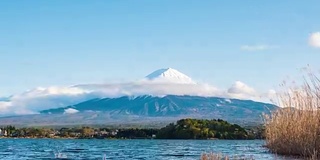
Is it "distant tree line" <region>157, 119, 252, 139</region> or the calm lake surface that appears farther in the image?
"distant tree line" <region>157, 119, 252, 139</region>

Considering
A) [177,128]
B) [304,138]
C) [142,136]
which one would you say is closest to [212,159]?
[304,138]

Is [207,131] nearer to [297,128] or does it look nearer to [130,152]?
[130,152]

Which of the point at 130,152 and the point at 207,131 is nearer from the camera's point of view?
the point at 130,152

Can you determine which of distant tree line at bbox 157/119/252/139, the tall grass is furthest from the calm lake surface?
distant tree line at bbox 157/119/252/139

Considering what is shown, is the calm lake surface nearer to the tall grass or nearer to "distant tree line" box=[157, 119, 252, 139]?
the tall grass

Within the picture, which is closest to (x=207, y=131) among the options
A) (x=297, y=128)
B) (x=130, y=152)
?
(x=130, y=152)

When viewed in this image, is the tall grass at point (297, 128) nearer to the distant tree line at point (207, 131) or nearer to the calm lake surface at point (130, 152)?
the calm lake surface at point (130, 152)

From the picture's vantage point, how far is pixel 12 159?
126 feet

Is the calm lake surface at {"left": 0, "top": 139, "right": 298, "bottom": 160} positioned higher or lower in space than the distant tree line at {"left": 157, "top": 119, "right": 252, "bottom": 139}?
lower

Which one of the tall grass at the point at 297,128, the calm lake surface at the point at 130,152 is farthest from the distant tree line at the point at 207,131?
the tall grass at the point at 297,128

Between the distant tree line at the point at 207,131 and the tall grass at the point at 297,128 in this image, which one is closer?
the tall grass at the point at 297,128

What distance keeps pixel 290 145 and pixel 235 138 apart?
226 ft

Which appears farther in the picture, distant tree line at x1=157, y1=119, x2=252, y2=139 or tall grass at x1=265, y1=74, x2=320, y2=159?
distant tree line at x1=157, y1=119, x2=252, y2=139

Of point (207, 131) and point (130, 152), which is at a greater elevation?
point (207, 131)
